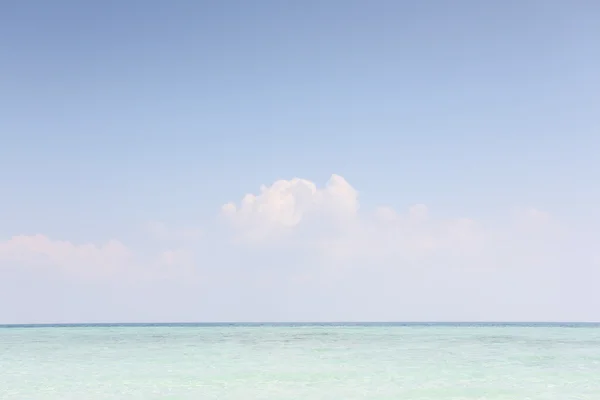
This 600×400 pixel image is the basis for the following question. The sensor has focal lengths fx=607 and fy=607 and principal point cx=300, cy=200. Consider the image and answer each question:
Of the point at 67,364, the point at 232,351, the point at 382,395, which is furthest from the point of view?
the point at 232,351

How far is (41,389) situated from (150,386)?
2.34 metres

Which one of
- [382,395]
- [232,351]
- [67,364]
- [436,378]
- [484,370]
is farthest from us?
[232,351]

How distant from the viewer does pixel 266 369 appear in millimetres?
→ 16672

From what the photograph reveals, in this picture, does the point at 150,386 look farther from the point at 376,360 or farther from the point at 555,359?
the point at 555,359

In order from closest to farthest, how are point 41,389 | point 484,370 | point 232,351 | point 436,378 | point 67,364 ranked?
point 41,389 → point 436,378 → point 484,370 → point 67,364 → point 232,351

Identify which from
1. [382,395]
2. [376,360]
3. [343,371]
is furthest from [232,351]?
[382,395]

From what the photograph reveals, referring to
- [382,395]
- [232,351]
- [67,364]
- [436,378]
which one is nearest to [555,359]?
[436,378]

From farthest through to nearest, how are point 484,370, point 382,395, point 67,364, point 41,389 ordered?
point 67,364
point 484,370
point 41,389
point 382,395

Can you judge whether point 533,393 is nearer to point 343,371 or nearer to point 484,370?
point 484,370

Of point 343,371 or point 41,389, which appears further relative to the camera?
point 343,371

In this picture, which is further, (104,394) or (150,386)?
(150,386)

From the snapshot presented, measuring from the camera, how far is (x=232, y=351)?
23.7 meters

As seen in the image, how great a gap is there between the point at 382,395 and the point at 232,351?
12291mm

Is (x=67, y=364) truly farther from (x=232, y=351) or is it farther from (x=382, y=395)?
(x=382, y=395)
